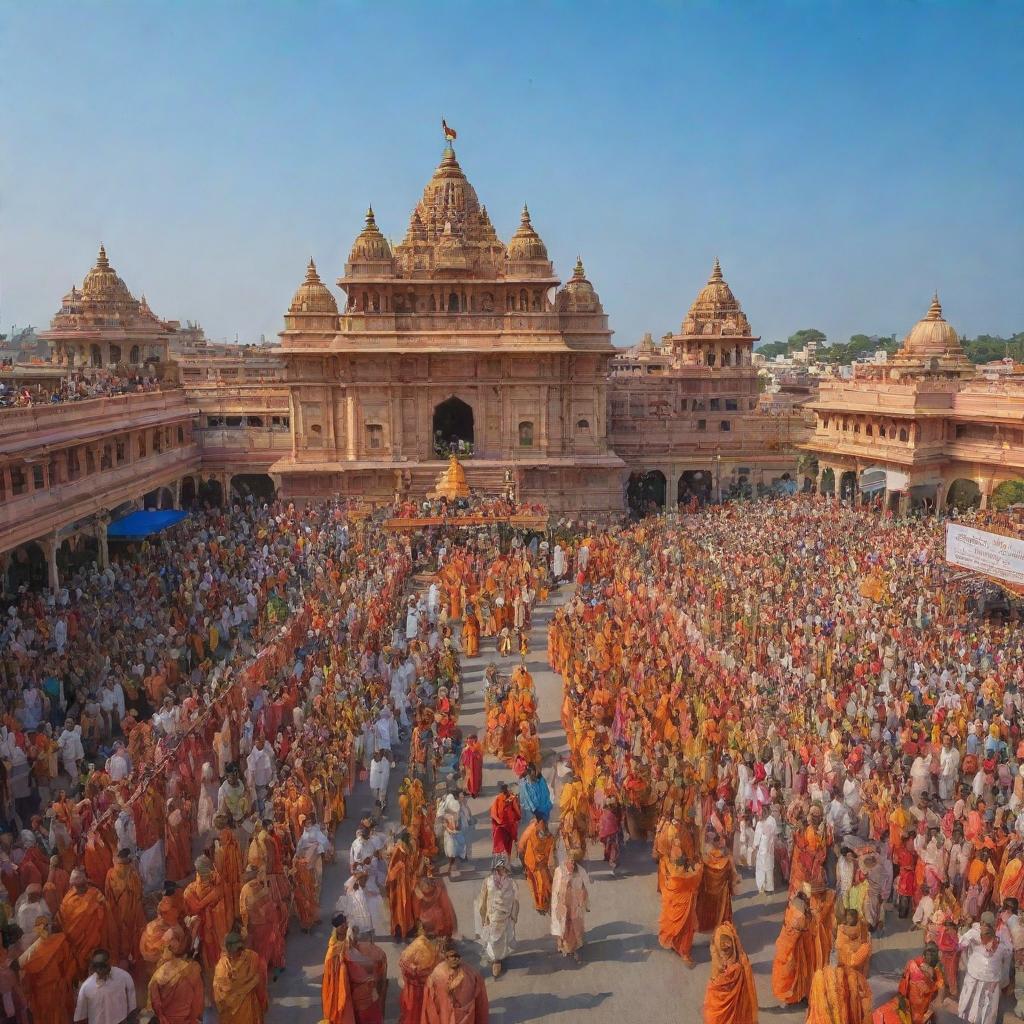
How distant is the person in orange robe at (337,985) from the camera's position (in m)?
6.46

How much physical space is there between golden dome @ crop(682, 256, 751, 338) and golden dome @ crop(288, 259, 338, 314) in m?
17.7

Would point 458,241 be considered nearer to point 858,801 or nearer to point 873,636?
point 873,636

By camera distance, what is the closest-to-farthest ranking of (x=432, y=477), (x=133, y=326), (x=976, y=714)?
(x=976, y=714) < (x=432, y=477) < (x=133, y=326)

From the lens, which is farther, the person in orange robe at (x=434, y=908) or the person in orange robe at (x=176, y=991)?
the person in orange robe at (x=434, y=908)

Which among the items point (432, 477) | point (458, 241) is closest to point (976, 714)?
point (432, 477)

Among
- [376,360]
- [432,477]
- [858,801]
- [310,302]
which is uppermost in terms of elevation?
[310,302]

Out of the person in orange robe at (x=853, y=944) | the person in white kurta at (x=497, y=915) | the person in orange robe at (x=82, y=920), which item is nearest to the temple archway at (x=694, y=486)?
the person in white kurta at (x=497, y=915)

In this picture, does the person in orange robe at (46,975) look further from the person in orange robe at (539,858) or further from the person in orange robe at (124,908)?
the person in orange robe at (539,858)

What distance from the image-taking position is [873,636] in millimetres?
13859

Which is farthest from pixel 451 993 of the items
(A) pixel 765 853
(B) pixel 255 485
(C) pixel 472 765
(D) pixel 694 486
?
(B) pixel 255 485

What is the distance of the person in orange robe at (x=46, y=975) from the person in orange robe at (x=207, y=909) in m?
0.94

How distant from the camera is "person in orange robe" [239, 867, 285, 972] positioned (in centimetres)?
725

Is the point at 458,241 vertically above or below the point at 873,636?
above

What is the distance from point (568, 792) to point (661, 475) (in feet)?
88.7
